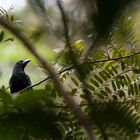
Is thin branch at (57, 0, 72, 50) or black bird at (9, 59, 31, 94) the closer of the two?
thin branch at (57, 0, 72, 50)

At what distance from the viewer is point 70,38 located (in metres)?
0.55

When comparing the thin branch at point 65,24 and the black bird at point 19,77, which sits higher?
the black bird at point 19,77

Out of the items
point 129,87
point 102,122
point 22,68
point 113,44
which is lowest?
point 102,122

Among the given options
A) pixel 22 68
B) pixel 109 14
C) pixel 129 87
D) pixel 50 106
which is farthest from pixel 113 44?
pixel 22 68

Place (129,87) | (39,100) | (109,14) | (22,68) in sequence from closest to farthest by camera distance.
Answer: (109,14) → (39,100) → (129,87) → (22,68)

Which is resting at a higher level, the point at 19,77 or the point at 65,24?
the point at 19,77

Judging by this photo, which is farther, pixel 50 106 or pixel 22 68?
pixel 22 68

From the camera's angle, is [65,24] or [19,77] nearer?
[65,24]

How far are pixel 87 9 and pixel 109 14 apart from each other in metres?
0.03

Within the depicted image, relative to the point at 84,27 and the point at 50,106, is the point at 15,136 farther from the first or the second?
the point at 84,27

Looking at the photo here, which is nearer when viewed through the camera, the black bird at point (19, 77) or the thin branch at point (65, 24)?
the thin branch at point (65, 24)

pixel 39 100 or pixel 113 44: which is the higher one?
pixel 113 44

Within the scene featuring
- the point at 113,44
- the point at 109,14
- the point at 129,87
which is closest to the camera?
the point at 109,14

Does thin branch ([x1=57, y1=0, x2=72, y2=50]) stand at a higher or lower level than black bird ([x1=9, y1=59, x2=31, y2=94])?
lower
